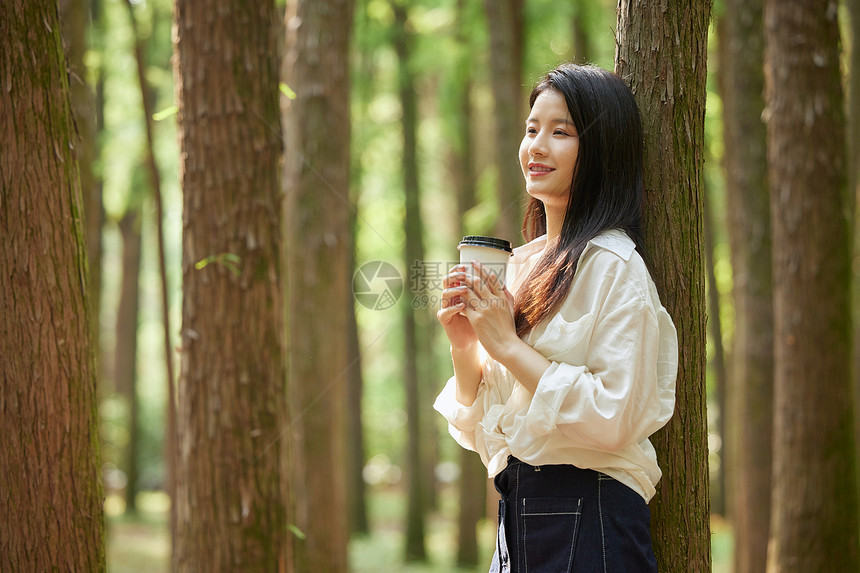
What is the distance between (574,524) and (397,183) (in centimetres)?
1136

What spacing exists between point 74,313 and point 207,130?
1.28 m

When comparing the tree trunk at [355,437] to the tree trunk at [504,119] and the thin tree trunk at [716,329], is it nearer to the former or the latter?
the tree trunk at [504,119]

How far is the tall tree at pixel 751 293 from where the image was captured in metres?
6.48

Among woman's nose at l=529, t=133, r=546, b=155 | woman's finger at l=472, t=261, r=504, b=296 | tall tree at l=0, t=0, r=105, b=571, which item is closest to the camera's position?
woman's finger at l=472, t=261, r=504, b=296

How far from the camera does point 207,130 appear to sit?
12.6 feet

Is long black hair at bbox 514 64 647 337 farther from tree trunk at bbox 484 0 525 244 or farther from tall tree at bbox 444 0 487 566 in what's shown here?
tall tree at bbox 444 0 487 566

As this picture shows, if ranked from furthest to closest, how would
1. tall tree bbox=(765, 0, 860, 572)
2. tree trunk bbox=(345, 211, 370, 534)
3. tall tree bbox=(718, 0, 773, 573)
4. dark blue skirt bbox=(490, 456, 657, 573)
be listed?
tree trunk bbox=(345, 211, 370, 534), tall tree bbox=(718, 0, 773, 573), tall tree bbox=(765, 0, 860, 572), dark blue skirt bbox=(490, 456, 657, 573)

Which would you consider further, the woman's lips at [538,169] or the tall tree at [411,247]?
the tall tree at [411,247]

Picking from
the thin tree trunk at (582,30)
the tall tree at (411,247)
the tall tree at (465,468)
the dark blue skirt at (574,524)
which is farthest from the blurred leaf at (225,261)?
the tall tree at (411,247)

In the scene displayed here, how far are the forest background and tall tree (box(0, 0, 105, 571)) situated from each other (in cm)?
98

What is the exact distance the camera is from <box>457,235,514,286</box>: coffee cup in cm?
234

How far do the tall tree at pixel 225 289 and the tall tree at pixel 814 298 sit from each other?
10.9 ft

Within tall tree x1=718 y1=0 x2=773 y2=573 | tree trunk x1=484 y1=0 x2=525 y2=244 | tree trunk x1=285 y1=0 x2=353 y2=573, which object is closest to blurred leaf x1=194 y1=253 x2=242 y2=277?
tree trunk x1=285 y1=0 x2=353 y2=573

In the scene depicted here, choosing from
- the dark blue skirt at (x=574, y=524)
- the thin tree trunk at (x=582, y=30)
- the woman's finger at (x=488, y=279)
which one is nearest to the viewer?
the dark blue skirt at (x=574, y=524)
